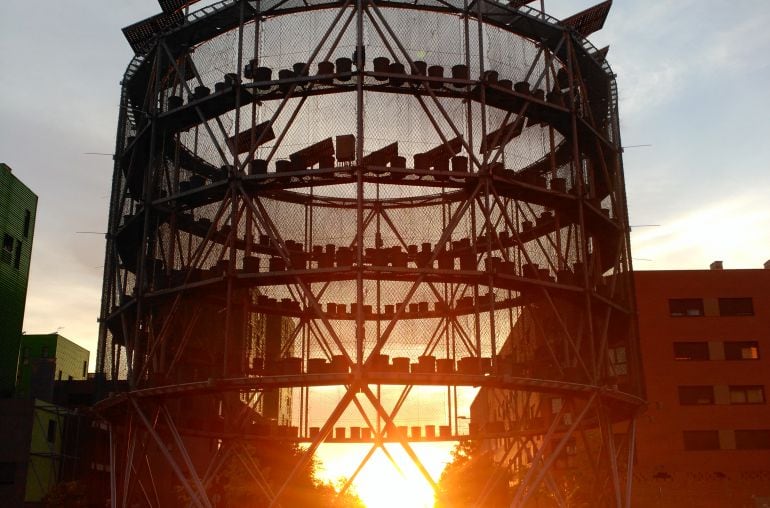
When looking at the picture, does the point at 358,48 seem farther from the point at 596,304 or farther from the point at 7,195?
the point at 7,195

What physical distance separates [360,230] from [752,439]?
4573cm

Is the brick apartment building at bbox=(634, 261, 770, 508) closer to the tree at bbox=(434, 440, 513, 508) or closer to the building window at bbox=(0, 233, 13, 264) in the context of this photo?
the tree at bbox=(434, 440, 513, 508)

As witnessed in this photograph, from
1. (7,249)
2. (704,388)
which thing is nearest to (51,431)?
(7,249)

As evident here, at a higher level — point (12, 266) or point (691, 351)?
point (12, 266)

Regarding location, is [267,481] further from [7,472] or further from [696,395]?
[696,395]

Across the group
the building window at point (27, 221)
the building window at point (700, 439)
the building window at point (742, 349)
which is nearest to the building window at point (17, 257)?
the building window at point (27, 221)

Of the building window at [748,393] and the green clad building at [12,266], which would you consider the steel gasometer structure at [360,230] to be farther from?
the green clad building at [12,266]

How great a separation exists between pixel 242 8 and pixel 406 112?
24.3 ft

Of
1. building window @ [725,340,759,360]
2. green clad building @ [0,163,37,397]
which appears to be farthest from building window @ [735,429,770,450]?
green clad building @ [0,163,37,397]

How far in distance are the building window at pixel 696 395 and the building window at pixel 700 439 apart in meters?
2.06

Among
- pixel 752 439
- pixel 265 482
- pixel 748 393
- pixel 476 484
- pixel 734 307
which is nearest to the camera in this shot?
pixel 265 482

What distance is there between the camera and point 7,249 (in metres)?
68.7

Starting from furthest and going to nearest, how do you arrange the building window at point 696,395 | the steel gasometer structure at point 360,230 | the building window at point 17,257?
1. the building window at point 17,257
2. the building window at point 696,395
3. the steel gasometer structure at point 360,230

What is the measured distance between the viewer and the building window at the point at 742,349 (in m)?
66.5
